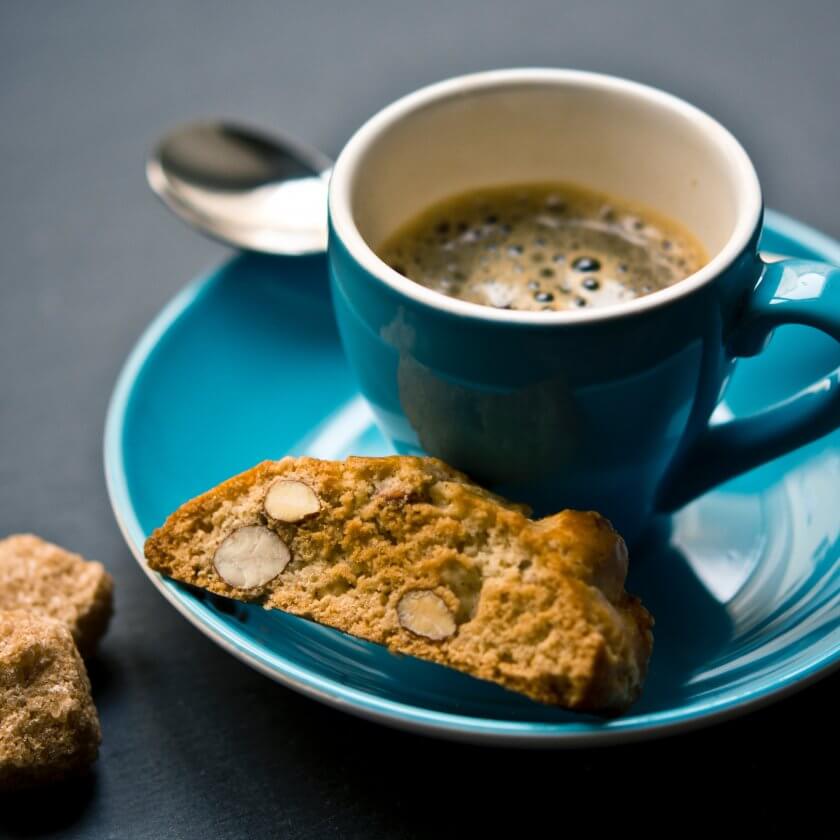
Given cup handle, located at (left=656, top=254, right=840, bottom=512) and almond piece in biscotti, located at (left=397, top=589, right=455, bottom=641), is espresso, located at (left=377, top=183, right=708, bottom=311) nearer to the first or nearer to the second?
cup handle, located at (left=656, top=254, right=840, bottom=512)

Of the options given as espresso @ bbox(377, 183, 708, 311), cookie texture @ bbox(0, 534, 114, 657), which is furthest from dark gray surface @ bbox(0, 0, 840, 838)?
espresso @ bbox(377, 183, 708, 311)

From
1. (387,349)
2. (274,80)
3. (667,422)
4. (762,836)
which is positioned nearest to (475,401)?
(387,349)

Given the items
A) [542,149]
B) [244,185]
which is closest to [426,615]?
[542,149]

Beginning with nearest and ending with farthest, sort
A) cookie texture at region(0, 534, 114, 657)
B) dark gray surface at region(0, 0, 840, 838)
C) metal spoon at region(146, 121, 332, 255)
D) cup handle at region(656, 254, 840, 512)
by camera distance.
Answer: cup handle at region(656, 254, 840, 512), dark gray surface at region(0, 0, 840, 838), cookie texture at region(0, 534, 114, 657), metal spoon at region(146, 121, 332, 255)

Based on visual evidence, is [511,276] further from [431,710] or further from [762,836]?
[762,836]

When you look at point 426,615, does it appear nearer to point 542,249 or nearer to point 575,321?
point 575,321

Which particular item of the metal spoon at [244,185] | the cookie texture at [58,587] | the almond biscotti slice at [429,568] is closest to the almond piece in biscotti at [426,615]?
the almond biscotti slice at [429,568]
